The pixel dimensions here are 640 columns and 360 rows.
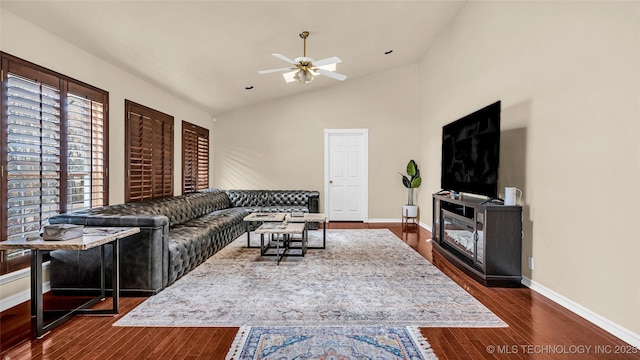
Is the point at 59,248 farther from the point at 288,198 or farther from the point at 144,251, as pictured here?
the point at 288,198

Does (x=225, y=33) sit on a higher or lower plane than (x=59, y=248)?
higher

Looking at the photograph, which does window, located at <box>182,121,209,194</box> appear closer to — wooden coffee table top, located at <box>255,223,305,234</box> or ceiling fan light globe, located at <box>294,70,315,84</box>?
wooden coffee table top, located at <box>255,223,305,234</box>

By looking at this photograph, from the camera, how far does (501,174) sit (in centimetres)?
380

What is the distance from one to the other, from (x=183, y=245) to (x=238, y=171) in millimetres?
4008

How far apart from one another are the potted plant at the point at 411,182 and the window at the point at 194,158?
14.3ft

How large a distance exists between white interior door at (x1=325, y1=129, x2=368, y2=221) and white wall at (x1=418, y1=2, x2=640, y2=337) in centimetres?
347

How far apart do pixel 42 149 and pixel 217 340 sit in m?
2.38

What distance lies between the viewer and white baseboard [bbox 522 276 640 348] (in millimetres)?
2166

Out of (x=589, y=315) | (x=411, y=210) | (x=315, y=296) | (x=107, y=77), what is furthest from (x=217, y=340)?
(x=411, y=210)

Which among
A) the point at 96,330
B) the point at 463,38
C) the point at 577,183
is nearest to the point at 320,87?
the point at 463,38

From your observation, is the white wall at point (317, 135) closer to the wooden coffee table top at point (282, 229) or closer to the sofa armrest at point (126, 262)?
the wooden coffee table top at point (282, 229)

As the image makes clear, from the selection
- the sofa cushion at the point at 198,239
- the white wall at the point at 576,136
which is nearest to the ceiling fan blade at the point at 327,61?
the white wall at the point at 576,136

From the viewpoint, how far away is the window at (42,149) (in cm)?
258

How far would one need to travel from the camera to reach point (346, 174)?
7309mm
